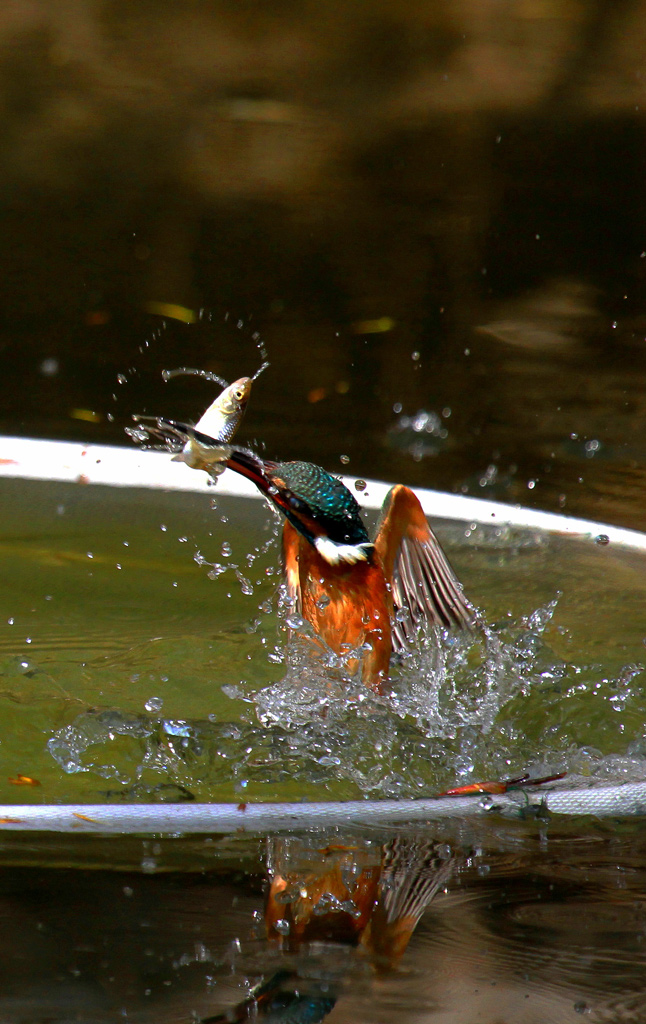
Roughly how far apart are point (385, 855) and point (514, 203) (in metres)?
3.61

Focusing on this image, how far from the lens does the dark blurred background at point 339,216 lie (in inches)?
170

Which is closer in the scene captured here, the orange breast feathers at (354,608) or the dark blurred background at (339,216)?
the orange breast feathers at (354,608)

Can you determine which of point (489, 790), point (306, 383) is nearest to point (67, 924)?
point (489, 790)

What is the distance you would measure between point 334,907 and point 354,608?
947mm

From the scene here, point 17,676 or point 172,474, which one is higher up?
point 172,474

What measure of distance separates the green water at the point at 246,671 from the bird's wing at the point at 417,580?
45mm

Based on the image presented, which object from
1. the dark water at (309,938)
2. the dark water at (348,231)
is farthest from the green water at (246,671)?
the dark water at (348,231)

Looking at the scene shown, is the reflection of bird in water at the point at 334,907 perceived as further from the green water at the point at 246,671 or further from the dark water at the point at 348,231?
the dark water at the point at 348,231

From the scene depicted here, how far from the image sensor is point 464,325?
177 inches

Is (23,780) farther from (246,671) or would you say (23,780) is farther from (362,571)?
(362,571)

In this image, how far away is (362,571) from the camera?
80.7 inches

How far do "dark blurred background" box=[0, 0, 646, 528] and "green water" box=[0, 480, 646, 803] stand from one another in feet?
5.23

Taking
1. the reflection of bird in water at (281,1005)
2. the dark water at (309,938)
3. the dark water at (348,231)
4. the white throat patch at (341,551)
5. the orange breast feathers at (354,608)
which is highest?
the dark water at (348,231)

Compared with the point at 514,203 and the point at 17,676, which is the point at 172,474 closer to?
the point at 17,676
